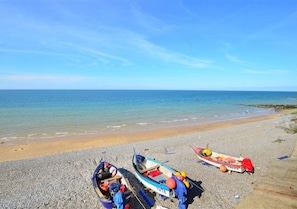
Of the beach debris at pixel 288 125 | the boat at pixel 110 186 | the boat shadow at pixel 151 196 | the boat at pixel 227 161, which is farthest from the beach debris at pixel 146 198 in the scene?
the beach debris at pixel 288 125

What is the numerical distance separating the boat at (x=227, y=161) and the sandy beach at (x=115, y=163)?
37cm

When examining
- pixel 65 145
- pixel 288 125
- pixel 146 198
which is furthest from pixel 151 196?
pixel 288 125

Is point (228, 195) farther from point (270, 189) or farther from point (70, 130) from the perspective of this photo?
point (70, 130)

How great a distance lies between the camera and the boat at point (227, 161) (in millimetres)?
11977

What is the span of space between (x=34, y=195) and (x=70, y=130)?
16447 millimetres

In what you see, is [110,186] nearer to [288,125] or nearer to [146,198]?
[146,198]

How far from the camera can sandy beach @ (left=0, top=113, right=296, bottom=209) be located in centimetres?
973

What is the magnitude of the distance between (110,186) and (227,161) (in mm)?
7784

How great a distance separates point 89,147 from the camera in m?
19.1

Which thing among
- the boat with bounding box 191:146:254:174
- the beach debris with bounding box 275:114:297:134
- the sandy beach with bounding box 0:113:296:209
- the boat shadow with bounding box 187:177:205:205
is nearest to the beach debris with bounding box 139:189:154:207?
the sandy beach with bounding box 0:113:296:209

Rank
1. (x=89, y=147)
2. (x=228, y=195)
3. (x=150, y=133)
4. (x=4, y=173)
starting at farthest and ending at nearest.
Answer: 1. (x=150, y=133)
2. (x=89, y=147)
3. (x=4, y=173)
4. (x=228, y=195)

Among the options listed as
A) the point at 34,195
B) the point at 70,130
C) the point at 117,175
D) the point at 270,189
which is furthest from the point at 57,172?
the point at 70,130

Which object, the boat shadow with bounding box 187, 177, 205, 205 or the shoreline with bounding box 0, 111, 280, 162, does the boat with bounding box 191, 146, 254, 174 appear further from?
the shoreline with bounding box 0, 111, 280, 162

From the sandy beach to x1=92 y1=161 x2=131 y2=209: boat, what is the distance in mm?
703
